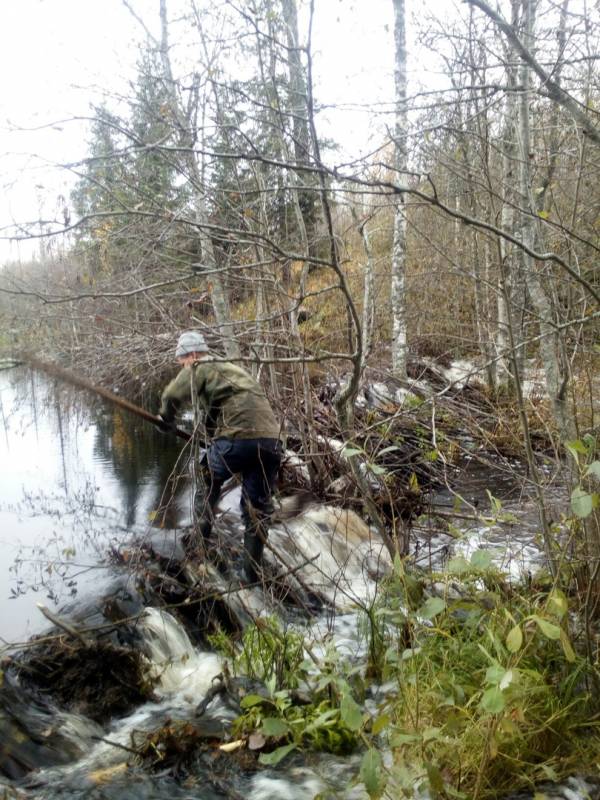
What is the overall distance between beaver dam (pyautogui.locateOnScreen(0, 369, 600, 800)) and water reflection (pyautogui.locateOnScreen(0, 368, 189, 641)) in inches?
1.9

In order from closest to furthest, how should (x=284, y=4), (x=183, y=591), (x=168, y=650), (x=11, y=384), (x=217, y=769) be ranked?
(x=217, y=769) < (x=168, y=650) < (x=183, y=591) < (x=284, y=4) < (x=11, y=384)

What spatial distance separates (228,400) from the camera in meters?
5.27

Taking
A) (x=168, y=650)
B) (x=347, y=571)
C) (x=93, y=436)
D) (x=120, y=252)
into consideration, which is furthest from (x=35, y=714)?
(x=93, y=436)

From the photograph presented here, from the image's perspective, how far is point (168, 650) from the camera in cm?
469

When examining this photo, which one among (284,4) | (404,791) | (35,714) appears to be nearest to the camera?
(404,791)

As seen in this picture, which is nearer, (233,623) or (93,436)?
(233,623)

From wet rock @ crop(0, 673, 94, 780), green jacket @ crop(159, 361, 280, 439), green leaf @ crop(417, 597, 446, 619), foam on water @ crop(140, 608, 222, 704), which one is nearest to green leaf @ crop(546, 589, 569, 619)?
green leaf @ crop(417, 597, 446, 619)

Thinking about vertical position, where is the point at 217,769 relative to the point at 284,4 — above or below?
below

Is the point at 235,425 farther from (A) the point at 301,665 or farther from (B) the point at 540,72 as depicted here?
(B) the point at 540,72

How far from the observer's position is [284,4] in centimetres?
697

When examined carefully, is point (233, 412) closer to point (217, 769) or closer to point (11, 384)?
point (217, 769)

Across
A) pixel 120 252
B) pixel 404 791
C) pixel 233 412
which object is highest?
pixel 120 252

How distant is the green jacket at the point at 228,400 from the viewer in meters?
5.23

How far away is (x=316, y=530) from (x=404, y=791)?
13.2 ft
